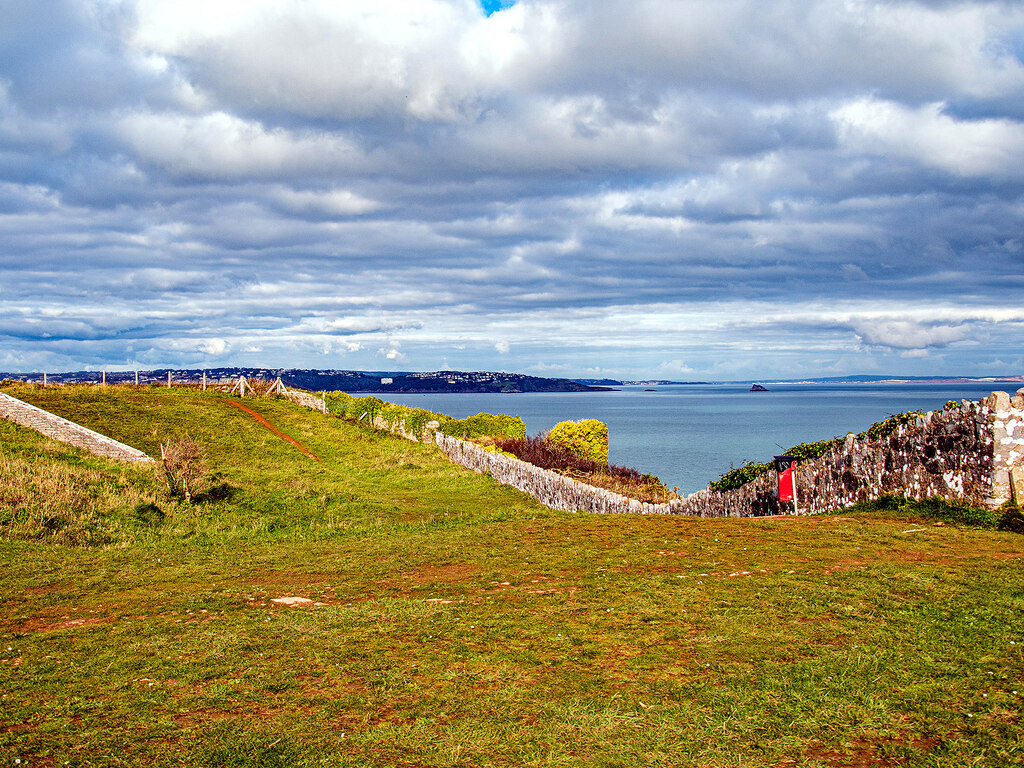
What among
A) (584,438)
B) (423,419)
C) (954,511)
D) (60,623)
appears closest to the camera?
(60,623)

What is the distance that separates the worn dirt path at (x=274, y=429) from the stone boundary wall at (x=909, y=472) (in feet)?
53.0

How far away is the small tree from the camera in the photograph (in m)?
18.5

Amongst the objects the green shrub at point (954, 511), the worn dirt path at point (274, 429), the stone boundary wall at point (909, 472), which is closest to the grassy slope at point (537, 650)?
the green shrub at point (954, 511)

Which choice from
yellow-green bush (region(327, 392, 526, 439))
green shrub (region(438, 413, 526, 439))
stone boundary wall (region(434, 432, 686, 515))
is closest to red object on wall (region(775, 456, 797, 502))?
stone boundary wall (region(434, 432, 686, 515))

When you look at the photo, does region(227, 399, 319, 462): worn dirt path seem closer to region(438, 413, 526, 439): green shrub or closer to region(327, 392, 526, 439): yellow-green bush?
region(327, 392, 526, 439): yellow-green bush

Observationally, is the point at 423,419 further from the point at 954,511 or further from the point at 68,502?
the point at 954,511

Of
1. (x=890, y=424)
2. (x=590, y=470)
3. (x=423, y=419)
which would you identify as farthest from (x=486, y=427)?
(x=890, y=424)

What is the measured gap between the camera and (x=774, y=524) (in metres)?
11.9

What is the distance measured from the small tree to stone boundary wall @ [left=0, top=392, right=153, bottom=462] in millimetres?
5797

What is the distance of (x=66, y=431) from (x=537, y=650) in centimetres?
2594

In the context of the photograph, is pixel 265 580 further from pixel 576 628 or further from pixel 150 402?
pixel 150 402

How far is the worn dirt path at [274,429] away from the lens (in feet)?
103

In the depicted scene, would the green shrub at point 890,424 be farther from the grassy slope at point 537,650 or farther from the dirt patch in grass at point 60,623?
the dirt patch in grass at point 60,623

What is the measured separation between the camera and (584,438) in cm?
3647
